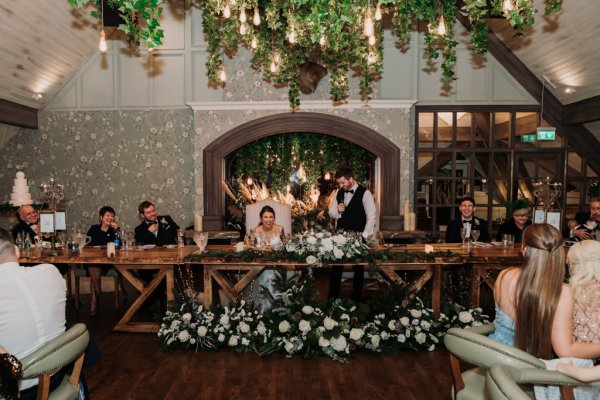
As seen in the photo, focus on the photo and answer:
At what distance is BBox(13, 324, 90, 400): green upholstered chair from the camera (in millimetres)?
1761

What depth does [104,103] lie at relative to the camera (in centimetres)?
747

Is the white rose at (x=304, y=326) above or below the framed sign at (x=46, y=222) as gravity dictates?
below

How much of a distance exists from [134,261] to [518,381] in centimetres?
329

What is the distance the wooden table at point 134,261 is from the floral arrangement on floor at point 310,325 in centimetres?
29

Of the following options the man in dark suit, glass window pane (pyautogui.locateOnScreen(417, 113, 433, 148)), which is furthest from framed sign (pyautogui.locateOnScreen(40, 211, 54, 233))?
glass window pane (pyautogui.locateOnScreen(417, 113, 433, 148))

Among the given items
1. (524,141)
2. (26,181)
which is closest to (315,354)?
(524,141)

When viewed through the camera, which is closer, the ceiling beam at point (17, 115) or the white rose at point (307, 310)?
the white rose at point (307, 310)

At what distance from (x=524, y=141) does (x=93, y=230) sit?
634cm

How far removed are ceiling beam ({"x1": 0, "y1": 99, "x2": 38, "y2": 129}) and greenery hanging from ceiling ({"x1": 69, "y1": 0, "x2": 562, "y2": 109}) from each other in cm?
243

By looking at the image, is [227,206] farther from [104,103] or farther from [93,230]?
[93,230]

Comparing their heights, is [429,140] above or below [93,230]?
above

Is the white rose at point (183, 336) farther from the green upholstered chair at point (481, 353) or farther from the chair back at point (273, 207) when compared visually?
the green upholstered chair at point (481, 353)

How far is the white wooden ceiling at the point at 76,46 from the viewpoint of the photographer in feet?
17.8

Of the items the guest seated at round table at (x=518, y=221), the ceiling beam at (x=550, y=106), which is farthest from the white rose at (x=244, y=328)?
the ceiling beam at (x=550, y=106)
